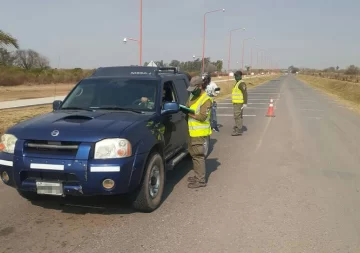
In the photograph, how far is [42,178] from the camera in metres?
4.03

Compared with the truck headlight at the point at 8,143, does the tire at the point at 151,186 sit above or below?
below

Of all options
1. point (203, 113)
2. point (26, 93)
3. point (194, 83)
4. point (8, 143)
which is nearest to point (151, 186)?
point (203, 113)

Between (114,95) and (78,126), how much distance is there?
1330mm

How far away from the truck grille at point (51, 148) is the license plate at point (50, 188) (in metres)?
0.33

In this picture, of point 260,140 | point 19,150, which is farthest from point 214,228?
point 260,140

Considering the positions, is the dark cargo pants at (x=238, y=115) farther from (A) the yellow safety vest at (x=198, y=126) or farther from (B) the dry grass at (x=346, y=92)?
(B) the dry grass at (x=346, y=92)

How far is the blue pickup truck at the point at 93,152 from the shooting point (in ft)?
12.8

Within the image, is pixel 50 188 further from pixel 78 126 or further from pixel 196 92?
pixel 196 92

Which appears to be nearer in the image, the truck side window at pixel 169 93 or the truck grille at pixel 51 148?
the truck grille at pixel 51 148

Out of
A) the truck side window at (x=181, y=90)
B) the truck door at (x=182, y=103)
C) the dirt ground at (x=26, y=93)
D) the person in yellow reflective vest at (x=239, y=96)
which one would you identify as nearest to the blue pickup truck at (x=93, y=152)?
the truck door at (x=182, y=103)

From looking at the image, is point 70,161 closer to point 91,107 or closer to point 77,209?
point 77,209

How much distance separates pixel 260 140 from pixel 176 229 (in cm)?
640

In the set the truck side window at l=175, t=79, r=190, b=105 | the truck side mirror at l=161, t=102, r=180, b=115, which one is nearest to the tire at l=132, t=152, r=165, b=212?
the truck side mirror at l=161, t=102, r=180, b=115

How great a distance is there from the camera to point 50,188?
3.98 meters
